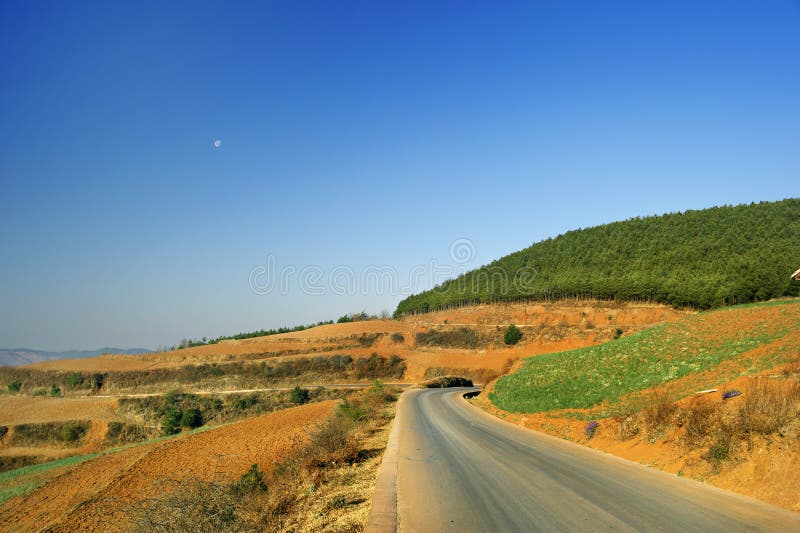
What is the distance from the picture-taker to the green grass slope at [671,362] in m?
17.8

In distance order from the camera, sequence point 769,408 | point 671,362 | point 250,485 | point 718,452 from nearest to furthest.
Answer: point 769,408
point 718,452
point 250,485
point 671,362

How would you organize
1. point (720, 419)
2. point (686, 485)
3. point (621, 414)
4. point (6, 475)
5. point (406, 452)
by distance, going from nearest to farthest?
point (686, 485), point (720, 419), point (406, 452), point (621, 414), point (6, 475)

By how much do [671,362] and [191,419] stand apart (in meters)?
36.1

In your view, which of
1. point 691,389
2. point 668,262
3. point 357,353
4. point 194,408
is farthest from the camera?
point 668,262

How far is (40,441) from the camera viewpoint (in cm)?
3778

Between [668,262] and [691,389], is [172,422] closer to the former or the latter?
[691,389]

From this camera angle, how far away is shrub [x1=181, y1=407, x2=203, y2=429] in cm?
3891

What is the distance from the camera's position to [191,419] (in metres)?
39.1

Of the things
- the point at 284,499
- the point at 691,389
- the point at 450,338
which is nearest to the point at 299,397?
the point at 691,389

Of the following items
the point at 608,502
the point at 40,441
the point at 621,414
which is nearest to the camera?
the point at 608,502

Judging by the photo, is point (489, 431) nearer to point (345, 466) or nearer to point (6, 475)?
point (345, 466)

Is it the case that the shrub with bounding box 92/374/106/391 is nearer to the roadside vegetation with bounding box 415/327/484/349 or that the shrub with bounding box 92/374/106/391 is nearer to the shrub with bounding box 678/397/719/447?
the roadside vegetation with bounding box 415/327/484/349

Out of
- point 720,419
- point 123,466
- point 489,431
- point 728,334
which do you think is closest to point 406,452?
point 489,431

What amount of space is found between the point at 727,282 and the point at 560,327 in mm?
23161
